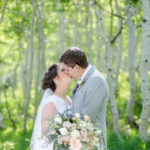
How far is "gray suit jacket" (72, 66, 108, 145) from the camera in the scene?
10.8 feet

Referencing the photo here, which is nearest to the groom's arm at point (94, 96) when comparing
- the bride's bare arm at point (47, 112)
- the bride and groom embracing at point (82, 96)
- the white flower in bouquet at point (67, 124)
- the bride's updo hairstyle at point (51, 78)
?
the bride and groom embracing at point (82, 96)

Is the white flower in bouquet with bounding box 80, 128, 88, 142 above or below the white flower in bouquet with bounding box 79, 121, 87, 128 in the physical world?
below

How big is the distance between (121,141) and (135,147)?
0.58 m

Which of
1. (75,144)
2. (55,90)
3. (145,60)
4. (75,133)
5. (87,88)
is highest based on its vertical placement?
(145,60)

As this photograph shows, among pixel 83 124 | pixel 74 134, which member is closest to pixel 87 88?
pixel 83 124

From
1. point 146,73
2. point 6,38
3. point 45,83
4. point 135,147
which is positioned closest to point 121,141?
point 135,147

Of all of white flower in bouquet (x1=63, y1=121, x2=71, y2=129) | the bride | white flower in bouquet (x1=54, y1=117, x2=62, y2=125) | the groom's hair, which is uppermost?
the groom's hair

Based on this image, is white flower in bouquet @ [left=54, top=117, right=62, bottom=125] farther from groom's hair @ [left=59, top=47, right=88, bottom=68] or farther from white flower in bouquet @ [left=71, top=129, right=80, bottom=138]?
groom's hair @ [left=59, top=47, right=88, bottom=68]

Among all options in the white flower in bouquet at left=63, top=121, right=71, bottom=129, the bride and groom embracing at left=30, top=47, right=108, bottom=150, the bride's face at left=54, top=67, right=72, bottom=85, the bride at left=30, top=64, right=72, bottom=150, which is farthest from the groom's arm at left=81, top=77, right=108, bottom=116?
the bride's face at left=54, top=67, right=72, bottom=85

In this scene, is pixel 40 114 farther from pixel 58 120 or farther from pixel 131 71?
pixel 131 71

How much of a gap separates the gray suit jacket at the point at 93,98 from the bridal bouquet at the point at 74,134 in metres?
0.26

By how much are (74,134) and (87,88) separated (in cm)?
64

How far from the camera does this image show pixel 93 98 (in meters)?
3.28

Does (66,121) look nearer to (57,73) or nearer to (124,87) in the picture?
(57,73)
